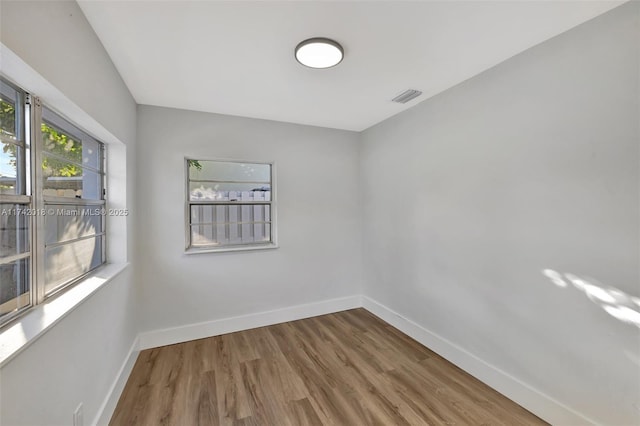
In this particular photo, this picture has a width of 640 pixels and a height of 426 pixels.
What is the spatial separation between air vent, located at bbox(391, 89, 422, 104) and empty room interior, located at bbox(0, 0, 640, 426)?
0.04 metres

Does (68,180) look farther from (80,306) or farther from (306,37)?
(306,37)

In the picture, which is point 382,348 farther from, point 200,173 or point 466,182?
point 200,173

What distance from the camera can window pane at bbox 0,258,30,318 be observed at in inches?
41.3

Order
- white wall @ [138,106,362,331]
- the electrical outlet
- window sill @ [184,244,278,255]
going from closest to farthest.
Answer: the electrical outlet → white wall @ [138,106,362,331] → window sill @ [184,244,278,255]

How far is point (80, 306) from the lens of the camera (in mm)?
1383

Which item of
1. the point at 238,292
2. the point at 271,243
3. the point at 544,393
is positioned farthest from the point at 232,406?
the point at 544,393

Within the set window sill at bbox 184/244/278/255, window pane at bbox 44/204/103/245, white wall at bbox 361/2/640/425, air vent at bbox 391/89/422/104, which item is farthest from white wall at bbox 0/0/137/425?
white wall at bbox 361/2/640/425

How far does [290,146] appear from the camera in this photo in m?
3.30

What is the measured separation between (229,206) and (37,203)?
6.30 feet

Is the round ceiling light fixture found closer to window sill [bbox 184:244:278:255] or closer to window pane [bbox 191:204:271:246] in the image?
window pane [bbox 191:204:271:246]

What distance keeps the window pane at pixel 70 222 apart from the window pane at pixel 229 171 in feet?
3.53

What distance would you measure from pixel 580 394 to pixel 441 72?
2397 mm

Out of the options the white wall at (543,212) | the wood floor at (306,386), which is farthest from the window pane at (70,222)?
the white wall at (543,212)

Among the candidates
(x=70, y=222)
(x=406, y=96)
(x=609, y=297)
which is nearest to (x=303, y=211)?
(x=406, y=96)
